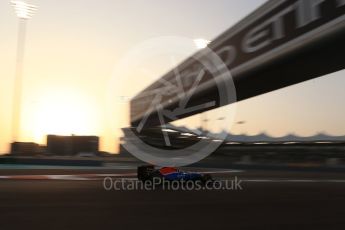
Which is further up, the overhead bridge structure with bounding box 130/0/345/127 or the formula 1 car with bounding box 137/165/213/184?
the overhead bridge structure with bounding box 130/0/345/127

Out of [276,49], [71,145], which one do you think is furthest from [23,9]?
[71,145]

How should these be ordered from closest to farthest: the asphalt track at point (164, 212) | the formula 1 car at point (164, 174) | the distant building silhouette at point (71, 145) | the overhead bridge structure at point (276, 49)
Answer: the asphalt track at point (164, 212) < the overhead bridge structure at point (276, 49) < the formula 1 car at point (164, 174) < the distant building silhouette at point (71, 145)

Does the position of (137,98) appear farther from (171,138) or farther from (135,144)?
(171,138)

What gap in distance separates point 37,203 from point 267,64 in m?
14.6

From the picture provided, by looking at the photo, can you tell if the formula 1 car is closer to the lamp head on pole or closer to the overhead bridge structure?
the overhead bridge structure

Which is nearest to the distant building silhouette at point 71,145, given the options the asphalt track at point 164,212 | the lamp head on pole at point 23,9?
the lamp head on pole at point 23,9

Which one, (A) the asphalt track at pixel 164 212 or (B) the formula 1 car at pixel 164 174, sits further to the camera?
(B) the formula 1 car at pixel 164 174

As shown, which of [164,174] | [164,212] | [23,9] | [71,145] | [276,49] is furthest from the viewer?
[71,145]

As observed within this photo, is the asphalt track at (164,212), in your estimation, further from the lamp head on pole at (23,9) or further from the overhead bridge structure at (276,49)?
the lamp head on pole at (23,9)

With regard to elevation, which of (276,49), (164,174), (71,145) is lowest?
(164,174)

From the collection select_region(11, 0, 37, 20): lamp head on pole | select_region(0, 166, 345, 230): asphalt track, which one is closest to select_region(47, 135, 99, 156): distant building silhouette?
select_region(11, 0, 37, 20): lamp head on pole

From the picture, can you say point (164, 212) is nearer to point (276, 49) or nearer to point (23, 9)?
point (276, 49)

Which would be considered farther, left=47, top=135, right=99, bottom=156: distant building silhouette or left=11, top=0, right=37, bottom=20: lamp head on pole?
left=47, top=135, right=99, bottom=156: distant building silhouette

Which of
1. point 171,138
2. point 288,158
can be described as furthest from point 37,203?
point 288,158
